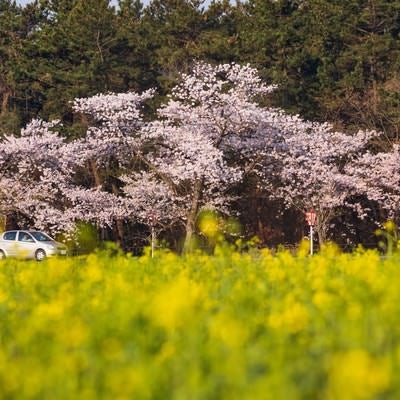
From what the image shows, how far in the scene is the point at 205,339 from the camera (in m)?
5.14

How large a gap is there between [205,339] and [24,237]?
96.9ft

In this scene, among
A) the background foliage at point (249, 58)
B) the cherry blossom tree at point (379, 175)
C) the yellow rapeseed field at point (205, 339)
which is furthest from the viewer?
the background foliage at point (249, 58)

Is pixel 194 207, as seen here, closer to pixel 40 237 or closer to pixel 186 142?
pixel 186 142

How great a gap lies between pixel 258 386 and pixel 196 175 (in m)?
29.6

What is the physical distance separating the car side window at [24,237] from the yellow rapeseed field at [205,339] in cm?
2646

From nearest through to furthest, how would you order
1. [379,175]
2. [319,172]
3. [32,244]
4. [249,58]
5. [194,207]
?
[194,207] < [32,244] < [319,172] < [379,175] < [249,58]


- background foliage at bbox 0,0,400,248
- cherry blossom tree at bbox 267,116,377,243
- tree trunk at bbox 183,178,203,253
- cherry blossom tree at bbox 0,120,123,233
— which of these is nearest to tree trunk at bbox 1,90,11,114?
background foliage at bbox 0,0,400,248

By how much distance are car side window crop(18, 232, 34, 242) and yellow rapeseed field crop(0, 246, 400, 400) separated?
1042 inches

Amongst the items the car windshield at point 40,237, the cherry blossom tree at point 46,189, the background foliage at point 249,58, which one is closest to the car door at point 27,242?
the car windshield at point 40,237

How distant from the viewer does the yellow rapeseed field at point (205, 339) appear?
394 cm

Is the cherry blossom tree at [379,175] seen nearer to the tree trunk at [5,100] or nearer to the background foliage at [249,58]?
the background foliage at [249,58]

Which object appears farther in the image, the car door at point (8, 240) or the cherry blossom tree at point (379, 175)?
the cherry blossom tree at point (379, 175)

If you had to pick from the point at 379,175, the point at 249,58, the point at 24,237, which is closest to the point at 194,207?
the point at 24,237

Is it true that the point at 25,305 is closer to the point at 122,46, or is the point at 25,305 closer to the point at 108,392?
the point at 108,392
